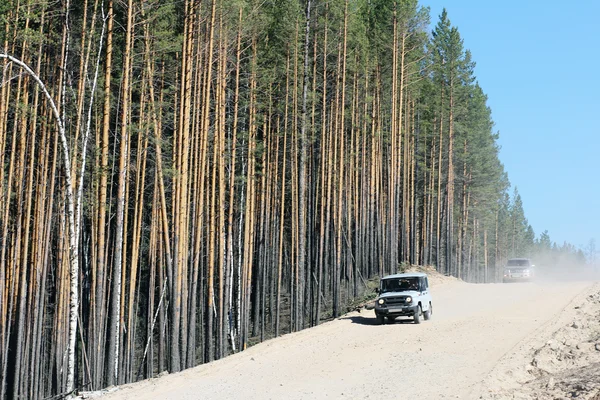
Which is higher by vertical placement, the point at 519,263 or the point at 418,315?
the point at 519,263

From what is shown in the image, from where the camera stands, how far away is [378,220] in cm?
4022

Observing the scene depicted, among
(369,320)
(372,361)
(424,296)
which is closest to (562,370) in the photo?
(372,361)

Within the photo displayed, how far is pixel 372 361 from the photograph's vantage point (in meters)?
19.1

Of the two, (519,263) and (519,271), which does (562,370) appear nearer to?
(519,271)

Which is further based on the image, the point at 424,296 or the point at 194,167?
the point at 194,167

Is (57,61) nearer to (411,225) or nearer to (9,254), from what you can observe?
(9,254)

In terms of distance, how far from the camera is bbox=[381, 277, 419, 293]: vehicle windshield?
25.3 meters

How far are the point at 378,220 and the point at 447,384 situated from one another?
2455 centimetres

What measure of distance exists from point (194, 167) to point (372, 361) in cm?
1219

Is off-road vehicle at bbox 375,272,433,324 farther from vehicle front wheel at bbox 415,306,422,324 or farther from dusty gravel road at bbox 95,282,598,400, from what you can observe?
dusty gravel road at bbox 95,282,598,400

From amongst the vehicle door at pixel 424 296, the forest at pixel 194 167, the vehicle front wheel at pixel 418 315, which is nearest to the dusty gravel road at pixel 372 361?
the vehicle front wheel at pixel 418 315

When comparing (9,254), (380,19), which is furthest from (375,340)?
(380,19)

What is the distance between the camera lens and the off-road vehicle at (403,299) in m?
24.6

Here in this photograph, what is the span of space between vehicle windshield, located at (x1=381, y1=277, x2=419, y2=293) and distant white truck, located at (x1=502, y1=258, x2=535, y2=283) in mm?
24964
